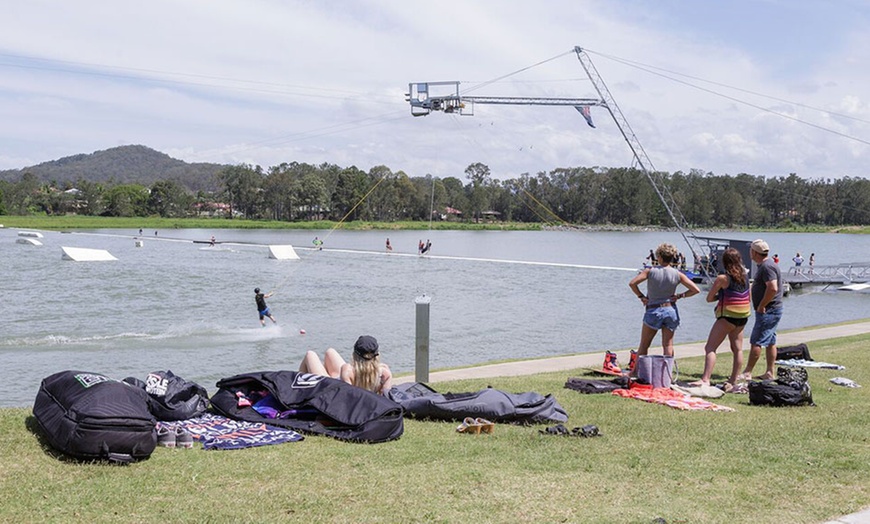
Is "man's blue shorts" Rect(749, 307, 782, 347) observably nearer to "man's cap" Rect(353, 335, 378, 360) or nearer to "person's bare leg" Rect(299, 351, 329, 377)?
"man's cap" Rect(353, 335, 378, 360)

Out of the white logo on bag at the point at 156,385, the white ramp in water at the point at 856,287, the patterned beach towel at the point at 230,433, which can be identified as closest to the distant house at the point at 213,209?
the white ramp in water at the point at 856,287

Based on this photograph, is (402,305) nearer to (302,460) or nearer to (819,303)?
(819,303)

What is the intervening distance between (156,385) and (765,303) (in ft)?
23.6

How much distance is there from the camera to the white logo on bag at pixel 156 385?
7285 mm

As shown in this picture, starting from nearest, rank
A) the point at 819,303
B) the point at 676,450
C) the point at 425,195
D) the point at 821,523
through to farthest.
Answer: the point at 821,523, the point at 676,450, the point at 819,303, the point at 425,195

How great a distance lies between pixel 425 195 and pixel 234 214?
2436 inches

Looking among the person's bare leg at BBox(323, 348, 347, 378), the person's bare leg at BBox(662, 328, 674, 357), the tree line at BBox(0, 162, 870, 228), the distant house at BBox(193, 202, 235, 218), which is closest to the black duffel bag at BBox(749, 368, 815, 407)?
the person's bare leg at BBox(662, 328, 674, 357)

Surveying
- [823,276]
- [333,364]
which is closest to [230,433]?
[333,364]

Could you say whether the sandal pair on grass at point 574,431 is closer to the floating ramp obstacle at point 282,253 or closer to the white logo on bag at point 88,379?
the white logo on bag at point 88,379

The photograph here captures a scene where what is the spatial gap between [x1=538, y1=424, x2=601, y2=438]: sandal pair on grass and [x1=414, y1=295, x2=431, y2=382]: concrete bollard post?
416cm

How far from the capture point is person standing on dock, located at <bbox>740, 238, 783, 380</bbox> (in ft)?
33.3

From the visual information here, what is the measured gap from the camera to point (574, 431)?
742cm

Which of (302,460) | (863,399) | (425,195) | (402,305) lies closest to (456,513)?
(302,460)

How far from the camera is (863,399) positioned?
9352mm
